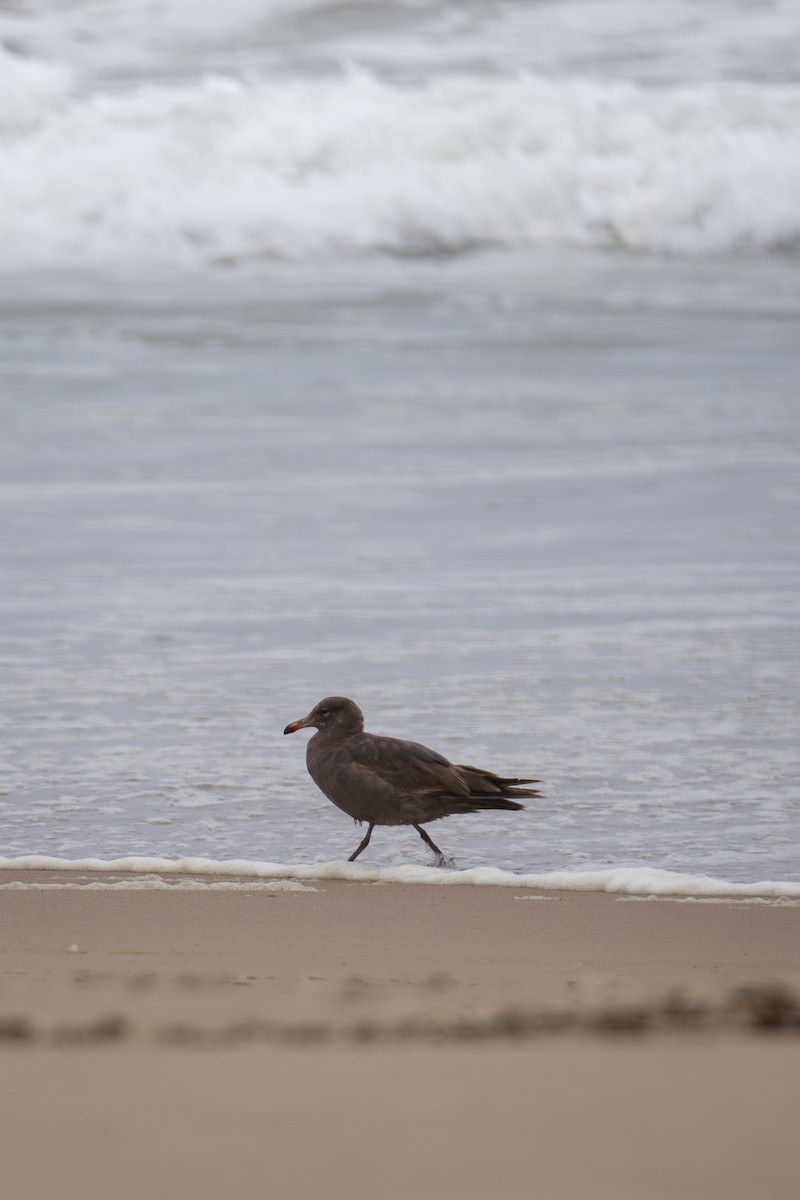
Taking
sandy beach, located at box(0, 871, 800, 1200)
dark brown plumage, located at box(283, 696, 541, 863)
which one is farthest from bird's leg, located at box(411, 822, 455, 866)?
sandy beach, located at box(0, 871, 800, 1200)

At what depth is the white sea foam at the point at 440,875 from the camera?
14.4ft

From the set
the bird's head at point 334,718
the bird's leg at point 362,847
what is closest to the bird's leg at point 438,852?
the bird's leg at point 362,847

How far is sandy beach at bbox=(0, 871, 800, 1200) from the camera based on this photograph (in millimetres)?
1834

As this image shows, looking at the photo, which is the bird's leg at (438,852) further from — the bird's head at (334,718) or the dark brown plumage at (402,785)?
the bird's head at (334,718)

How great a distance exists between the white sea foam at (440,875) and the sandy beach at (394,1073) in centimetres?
74

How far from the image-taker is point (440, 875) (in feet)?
15.1

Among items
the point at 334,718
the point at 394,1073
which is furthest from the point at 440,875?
the point at 394,1073

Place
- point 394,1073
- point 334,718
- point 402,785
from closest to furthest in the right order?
point 394,1073 → point 402,785 → point 334,718

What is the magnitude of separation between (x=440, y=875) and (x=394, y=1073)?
245 centimetres

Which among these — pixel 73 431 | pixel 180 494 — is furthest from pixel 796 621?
pixel 73 431

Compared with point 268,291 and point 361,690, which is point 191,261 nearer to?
point 268,291

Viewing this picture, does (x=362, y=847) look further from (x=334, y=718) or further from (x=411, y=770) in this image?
(x=334, y=718)

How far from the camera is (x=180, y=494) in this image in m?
11.5

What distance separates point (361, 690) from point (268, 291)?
16.3 meters
